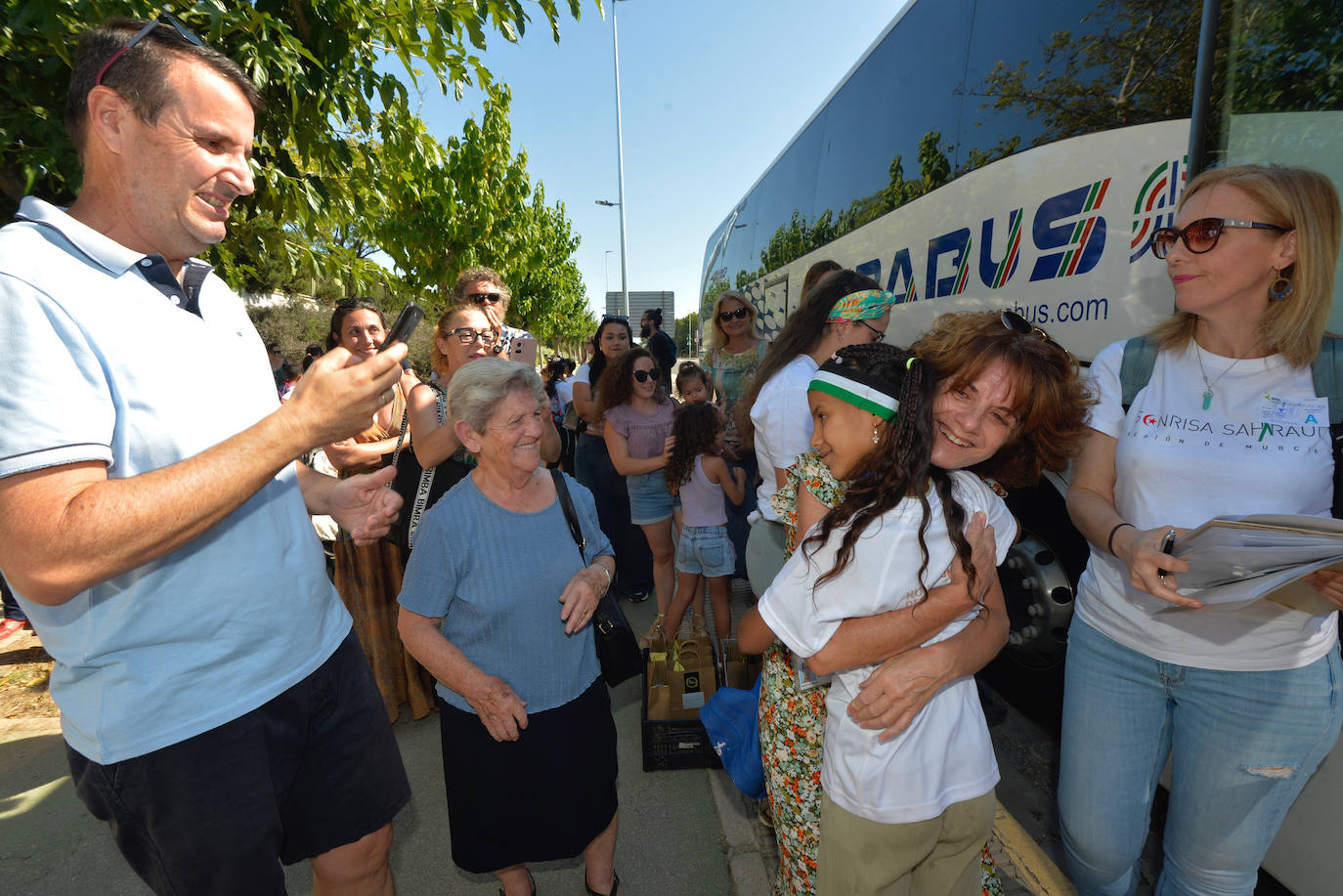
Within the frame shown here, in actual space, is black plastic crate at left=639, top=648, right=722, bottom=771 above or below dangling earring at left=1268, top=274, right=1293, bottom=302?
below

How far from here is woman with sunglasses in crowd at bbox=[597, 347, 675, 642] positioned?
4.12 meters

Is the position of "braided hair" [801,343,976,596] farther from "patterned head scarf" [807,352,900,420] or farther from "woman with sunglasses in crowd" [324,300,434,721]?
"woman with sunglasses in crowd" [324,300,434,721]

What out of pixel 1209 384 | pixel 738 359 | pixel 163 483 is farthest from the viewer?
pixel 738 359

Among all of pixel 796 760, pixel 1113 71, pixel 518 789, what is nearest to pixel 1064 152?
pixel 1113 71

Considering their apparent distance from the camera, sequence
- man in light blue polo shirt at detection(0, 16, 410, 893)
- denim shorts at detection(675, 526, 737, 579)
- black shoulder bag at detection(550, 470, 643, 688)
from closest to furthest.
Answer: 1. man in light blue polo shirt at detection(0, 16, 410, 893)
2. black shoulder bag at detection(550, 470, 643, 688)
3. denim shorts at detection(675, 526, 737, 579)

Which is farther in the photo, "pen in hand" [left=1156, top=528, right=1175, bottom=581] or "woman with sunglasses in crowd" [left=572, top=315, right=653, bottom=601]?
"woman with sunglasses in crowd" [left=572, top=315, right=653, bottom=601]

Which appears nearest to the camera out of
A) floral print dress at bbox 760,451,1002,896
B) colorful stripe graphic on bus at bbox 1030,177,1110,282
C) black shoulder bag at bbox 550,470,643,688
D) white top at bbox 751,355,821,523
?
floral print dress at bbox 760,451,1002,896

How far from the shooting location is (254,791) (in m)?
1.37

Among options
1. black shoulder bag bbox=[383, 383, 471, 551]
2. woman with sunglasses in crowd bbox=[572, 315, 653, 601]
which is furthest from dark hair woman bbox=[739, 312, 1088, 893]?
woman with sunglasses in crowd bbox=[572, 315, 653, 601]

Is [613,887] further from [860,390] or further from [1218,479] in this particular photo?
[1218,479]

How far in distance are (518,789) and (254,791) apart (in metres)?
0.81

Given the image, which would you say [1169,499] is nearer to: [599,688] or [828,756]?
[828,756]

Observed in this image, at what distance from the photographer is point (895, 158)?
4.14 m

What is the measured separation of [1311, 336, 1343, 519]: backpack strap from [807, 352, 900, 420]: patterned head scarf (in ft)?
3.52
